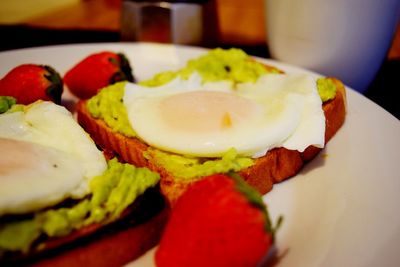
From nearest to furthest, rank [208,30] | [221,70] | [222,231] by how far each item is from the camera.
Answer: [222,231] → [221,70] → [208,30]

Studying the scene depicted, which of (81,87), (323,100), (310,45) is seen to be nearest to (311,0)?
(310,45)

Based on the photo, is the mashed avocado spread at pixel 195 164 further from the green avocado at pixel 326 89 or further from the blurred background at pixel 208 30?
the blurred background at pixel 208 30

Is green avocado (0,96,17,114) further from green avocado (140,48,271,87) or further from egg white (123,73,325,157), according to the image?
green avocado (140,48,271,87)

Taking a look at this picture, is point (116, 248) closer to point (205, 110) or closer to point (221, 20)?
point (205, 110)

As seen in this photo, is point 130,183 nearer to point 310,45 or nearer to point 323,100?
point 323,100

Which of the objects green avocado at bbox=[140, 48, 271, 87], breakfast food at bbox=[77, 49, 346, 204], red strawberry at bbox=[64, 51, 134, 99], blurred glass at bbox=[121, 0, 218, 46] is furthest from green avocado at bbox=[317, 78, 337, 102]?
blurred glass at bbox=[121, 0, 218, 46]

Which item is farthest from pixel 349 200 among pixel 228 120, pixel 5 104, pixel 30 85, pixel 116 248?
pixel 30 85

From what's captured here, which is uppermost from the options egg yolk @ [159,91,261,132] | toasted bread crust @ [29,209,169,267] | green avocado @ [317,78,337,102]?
green avocado @ [317,78,337,102]
